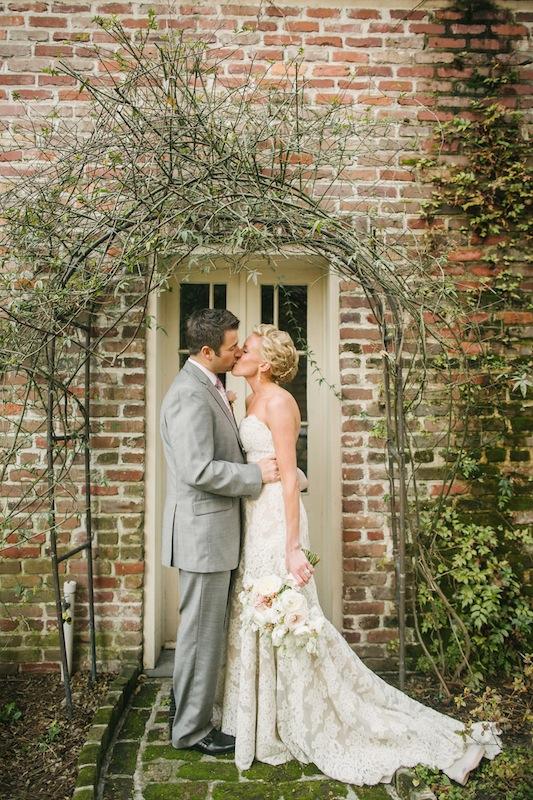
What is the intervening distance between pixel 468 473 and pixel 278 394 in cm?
145

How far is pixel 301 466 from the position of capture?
4.02 m

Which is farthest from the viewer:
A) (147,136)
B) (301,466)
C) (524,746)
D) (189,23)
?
(301,466)

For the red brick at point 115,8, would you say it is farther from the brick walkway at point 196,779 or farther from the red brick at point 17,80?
the brick walkway at point 196,779

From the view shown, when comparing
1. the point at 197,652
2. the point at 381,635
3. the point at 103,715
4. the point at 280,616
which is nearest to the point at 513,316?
the point at 381,635

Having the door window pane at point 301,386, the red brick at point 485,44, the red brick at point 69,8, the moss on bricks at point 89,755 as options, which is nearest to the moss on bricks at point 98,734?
the moss on bricks at point 89,755

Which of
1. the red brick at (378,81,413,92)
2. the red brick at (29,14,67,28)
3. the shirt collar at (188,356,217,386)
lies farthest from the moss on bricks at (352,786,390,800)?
the red brick at (29,14,67,28)

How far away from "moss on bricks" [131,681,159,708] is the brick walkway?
287 millimetres

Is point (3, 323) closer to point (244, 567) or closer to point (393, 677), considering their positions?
point (244, 567)

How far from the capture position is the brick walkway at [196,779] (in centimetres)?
261

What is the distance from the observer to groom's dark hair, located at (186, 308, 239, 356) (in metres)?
2.99

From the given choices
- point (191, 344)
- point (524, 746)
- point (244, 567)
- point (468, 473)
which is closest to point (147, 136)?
point (191, 344)

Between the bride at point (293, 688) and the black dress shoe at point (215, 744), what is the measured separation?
7cm

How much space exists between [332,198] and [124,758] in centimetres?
327

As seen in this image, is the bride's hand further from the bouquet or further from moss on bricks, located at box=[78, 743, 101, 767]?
moss on bricks, located at box=[78, 743, 101, 767]
